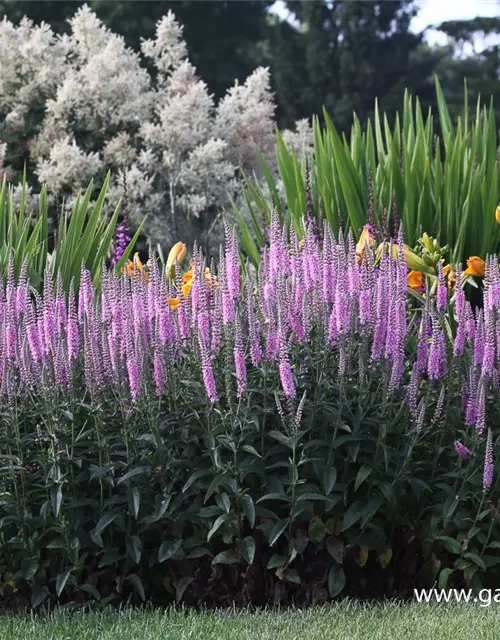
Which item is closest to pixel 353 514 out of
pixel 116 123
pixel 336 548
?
pixel 336 548

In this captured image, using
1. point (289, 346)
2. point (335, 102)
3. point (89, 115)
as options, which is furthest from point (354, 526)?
point (335, 102)

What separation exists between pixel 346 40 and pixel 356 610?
24.6 metres

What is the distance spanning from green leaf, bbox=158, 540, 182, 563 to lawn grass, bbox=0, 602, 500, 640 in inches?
7.6

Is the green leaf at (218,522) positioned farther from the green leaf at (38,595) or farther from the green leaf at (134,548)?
the green leaf at (38,595)

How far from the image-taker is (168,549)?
12.3ft

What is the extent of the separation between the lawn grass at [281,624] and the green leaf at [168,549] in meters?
0.19

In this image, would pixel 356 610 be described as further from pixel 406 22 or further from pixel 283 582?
pixel 406 22

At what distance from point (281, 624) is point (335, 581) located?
14.6 inches

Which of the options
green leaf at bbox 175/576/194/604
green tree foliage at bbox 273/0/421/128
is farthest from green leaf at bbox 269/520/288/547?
green tree foliage at bbox 273/0/421/128

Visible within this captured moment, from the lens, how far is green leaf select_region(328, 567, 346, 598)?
12.4 ft

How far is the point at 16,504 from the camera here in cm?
383

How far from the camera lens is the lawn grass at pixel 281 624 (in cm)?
338

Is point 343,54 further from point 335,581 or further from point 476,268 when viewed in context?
point 335,581

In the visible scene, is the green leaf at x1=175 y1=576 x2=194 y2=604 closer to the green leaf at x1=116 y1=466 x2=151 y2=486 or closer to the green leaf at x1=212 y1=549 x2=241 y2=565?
the green leaf at x1=212 y1=549 x2=241 y2=565
